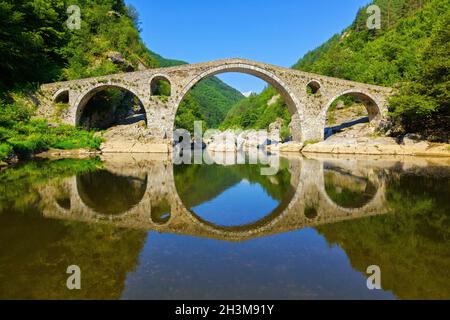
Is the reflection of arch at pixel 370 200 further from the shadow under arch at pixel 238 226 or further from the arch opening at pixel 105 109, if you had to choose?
the arch opening at pixel 105 109

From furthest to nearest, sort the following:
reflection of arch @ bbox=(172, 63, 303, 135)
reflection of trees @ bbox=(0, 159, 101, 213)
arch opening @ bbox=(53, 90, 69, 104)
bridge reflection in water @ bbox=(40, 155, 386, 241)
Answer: reflection of arch @ bbox=(172, 63, 303, 135) → arch opening @ bbox=(53, 90, 69, 104) → reflection of trees @ bbox=(0, 159, 101, 213) → bridge reflection in water @ bbox=(40, 155, 386, 241)

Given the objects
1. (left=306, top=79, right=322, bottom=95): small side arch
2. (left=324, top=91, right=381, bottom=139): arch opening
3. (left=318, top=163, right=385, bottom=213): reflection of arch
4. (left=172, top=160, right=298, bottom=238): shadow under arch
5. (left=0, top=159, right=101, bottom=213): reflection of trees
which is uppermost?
(left=306, top=79, right=322, bottom=95): small side arch

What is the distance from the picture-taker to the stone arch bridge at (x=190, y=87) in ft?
84.4

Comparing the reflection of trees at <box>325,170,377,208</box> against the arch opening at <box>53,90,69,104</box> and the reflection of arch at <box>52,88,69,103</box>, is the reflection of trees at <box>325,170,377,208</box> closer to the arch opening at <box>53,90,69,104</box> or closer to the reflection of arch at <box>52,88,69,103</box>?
the reflection of arch at <box>52,88,69,103</box>

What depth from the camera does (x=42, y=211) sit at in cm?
595

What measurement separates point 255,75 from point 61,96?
56.4 ft

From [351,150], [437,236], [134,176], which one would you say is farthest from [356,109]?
[437,236]

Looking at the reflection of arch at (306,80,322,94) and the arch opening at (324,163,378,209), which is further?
the reflection of arch at (306,80,322,94)

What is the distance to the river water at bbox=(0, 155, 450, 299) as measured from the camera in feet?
10.0

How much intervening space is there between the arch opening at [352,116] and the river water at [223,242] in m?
22.6

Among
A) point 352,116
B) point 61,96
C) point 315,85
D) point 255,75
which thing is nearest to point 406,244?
point 255,75

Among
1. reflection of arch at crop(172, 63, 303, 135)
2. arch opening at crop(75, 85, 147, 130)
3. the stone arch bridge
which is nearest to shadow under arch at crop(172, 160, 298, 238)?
the stone arch bridge

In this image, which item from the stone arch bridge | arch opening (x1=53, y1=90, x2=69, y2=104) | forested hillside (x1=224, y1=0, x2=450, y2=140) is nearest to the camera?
forested hillside (x1=224, y1=0, x2=450, y2=140)

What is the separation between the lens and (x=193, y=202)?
24.5ft
